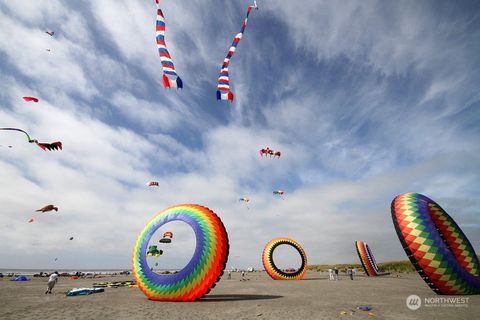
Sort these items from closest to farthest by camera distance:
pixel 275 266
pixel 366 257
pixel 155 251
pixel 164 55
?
pixel 164 55 < pixel 155 251 < pixel 275 266 < pixel 366 257

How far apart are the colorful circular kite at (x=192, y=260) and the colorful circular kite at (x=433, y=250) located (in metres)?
9.65

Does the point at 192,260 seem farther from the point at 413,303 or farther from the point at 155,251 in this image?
the point at 413,303

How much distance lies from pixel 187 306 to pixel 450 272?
42.8ft

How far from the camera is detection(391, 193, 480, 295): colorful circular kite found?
13477 millimetres

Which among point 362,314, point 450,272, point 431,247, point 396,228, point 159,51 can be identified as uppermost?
point 159,51

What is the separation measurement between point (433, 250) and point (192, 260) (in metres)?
12.0

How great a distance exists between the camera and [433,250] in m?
13.5

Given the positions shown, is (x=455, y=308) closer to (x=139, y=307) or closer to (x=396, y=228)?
(x=396, y=228)

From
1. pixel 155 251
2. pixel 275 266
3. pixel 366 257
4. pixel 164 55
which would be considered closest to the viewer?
pixel 164 55

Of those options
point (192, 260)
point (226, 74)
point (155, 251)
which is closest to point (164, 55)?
point (226, 74)

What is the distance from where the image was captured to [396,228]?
1494 centimetres

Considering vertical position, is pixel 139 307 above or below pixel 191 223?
below

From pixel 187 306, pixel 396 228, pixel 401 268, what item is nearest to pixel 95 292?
pixel 187 306

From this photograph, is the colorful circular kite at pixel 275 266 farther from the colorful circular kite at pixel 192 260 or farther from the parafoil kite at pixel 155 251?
the colorful circular kite at pixel 192 260
